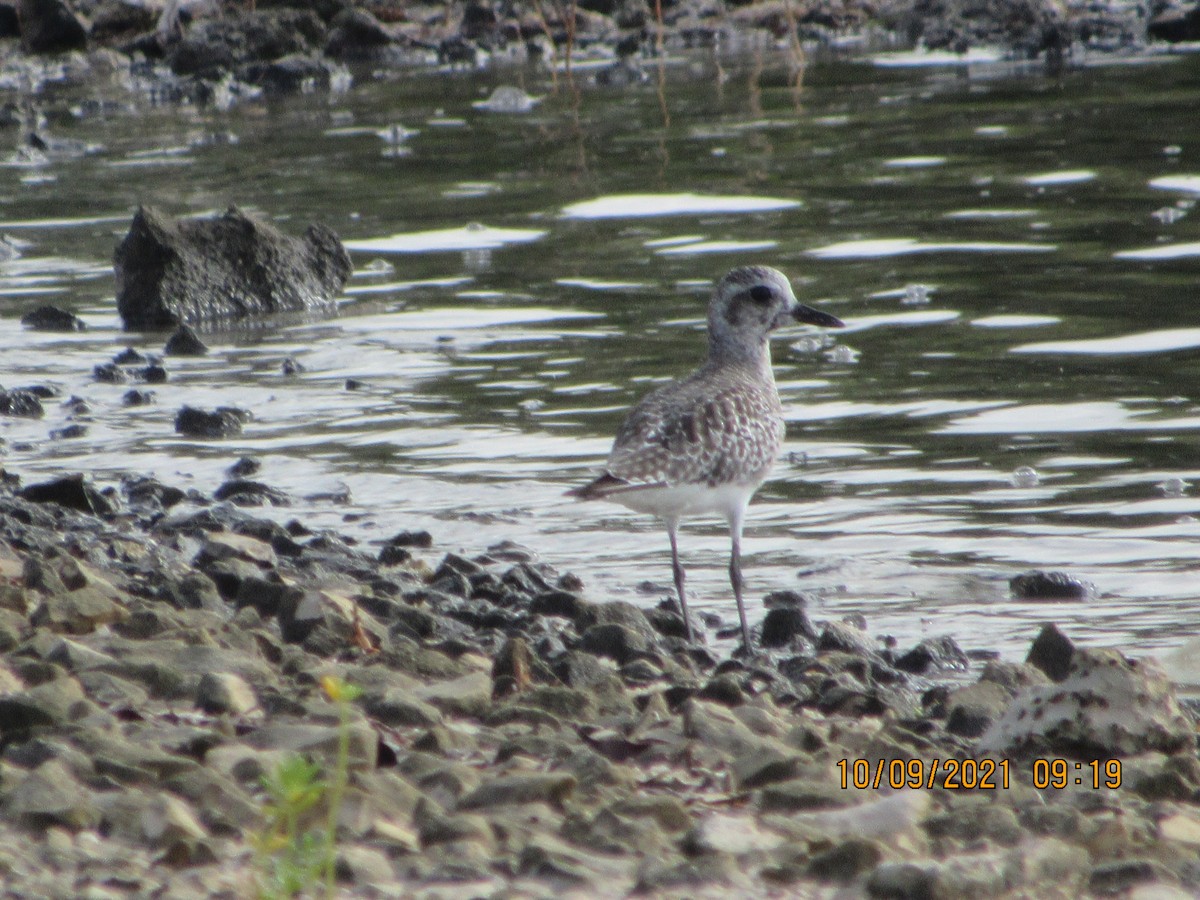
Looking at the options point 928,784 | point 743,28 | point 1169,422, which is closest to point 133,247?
point 1169,422

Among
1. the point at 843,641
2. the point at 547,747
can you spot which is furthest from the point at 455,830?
the point at 843,641

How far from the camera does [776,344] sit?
14805 millimetres

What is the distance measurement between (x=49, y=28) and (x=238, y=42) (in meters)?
5.09

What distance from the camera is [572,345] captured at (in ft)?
46.6

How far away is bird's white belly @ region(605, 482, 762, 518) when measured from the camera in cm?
822

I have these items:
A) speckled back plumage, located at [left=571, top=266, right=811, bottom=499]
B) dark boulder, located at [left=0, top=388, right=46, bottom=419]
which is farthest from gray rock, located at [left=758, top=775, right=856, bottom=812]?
dark boulder, located at [left=0, top=388, right=46, bottom=419]

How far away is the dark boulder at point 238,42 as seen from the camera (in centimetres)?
3428

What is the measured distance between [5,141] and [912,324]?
1744cm

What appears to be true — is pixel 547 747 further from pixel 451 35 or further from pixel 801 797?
pixel 451 35

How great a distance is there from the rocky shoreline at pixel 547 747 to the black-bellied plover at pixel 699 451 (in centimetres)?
47

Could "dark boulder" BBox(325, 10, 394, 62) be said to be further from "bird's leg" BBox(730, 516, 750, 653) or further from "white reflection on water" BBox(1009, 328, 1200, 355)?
"bird's leg" BBox(730, 516, 750, 653)

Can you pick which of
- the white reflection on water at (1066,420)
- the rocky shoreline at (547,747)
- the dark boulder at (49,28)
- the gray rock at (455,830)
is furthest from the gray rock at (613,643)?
the dark boulder at (49,28)

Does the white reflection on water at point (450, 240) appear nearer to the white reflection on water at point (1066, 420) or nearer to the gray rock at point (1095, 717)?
the white reflection on water at point (1066, 420)

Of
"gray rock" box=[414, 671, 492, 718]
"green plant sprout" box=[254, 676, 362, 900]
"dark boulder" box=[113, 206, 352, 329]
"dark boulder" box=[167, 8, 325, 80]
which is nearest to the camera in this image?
"green plant sprout" box=[254, 676, 362, 900]
